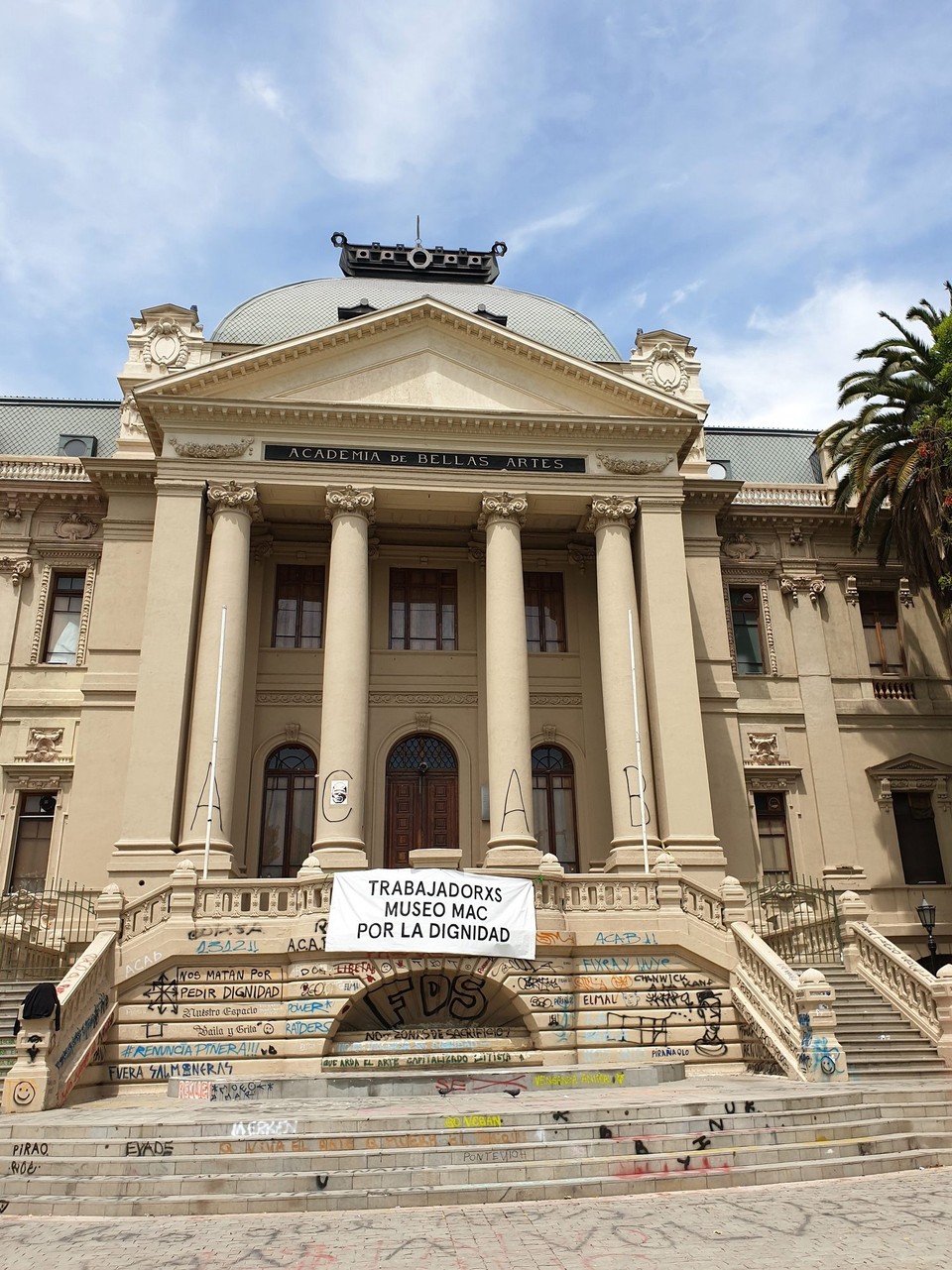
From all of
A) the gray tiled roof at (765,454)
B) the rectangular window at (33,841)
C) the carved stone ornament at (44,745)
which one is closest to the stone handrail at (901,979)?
the gray tiled roof at (765,454)

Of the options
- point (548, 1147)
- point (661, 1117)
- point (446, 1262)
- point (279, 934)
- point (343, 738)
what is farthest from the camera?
point (343, 738)

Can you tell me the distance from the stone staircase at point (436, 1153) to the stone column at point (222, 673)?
33.4ft

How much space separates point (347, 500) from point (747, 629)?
13077 mm

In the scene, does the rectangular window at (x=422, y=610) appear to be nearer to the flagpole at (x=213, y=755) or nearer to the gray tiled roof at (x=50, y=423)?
the flagpole at (x=213, y=755)

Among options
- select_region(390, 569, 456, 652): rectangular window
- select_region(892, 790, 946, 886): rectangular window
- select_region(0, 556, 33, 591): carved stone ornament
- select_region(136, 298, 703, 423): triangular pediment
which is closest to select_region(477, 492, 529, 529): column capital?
select_region(136, 298, 703, 423): triangular pediment

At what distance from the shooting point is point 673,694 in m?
24.8

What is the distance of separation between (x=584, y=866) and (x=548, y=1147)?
1589cm

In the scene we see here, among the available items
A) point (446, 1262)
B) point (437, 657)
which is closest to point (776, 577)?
point (437, 657)

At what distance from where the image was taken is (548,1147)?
1055 centimetres

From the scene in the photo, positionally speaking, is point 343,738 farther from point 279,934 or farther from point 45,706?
point 45,706

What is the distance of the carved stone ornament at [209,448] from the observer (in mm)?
25578

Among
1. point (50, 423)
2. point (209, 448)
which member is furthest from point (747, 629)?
point (50, 423)

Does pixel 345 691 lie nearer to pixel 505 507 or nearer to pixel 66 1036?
pixel 505 507

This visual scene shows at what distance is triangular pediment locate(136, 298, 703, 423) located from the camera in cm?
2611
